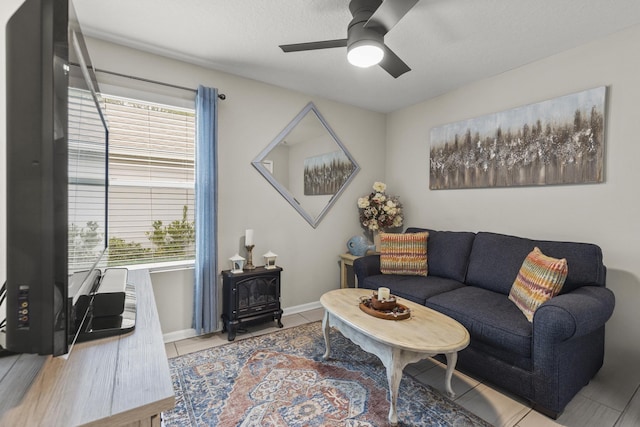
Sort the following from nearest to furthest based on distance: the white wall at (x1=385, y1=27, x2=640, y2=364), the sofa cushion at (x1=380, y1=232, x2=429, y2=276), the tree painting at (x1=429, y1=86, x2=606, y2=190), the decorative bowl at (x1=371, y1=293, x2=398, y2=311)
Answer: the decorative bowl at (x1=371, y1=293, x2=398, y2=311) < the white wall at (x1=385, y1=27, x2=640, y2=364) < the tree painting at (x1=429, y1=86, x2=606, y2=190) < the sofa cushion at (x1=380, y1=232, x2=429, y2=276)

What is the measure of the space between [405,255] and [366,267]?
417mm

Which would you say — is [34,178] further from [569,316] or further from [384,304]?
[569,316]

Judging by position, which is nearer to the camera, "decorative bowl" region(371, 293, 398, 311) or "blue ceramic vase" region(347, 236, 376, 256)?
"decorative bowl" region(371, 293, 398, 311)

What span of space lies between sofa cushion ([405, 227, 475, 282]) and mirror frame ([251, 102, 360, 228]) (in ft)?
4.07

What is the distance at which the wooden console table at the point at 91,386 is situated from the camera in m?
0.65

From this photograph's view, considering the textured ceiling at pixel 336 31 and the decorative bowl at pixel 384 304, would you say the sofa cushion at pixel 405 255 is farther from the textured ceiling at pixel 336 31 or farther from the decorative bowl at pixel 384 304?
the textured ceiling at pixel 336 31

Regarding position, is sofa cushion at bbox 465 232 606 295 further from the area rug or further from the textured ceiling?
the textured ceiling

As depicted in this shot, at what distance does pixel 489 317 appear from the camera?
194 cm

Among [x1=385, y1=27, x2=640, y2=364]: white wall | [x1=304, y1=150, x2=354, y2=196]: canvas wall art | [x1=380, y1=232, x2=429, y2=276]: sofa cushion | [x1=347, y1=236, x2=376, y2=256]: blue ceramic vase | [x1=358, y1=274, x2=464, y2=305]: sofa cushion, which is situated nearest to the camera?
[x1=385, y1=27, x2=640, y2=364]: white wall

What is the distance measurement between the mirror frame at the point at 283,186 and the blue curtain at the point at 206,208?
50cm

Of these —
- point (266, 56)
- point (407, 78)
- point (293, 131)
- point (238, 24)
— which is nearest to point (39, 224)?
point (238, 24)

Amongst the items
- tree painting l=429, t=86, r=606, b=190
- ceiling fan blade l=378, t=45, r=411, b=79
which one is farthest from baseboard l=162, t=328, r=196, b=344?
tree painting l=429, t=86, r=606, b=190

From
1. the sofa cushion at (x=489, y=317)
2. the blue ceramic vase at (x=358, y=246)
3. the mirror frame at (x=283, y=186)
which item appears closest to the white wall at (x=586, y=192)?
the sofa cushion at (x=489, y=317)

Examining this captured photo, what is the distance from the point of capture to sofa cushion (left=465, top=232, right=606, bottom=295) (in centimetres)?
205
